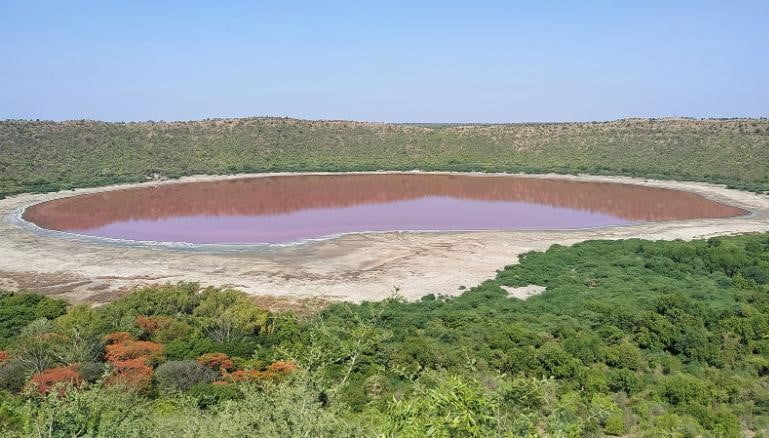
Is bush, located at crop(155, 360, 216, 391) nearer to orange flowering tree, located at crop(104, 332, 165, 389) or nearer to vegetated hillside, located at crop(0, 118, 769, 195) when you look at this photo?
orange flowering tree, located at crop(104, 332, 165, 389)

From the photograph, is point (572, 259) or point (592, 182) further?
point (592, 182)

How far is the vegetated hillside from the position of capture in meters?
64.2

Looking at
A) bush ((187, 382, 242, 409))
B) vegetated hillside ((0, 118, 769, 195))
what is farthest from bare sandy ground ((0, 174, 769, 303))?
vegetated hillside ((0, 118, 769, 195))

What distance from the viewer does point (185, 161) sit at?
235 feet

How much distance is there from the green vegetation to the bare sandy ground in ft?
8.60

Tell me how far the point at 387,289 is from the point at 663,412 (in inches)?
508

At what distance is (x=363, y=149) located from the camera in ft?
274

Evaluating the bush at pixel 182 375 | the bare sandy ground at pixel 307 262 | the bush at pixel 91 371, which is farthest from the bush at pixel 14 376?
the bare sandy ground at pixel 307 262

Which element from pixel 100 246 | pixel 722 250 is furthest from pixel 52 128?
pixel 722 250

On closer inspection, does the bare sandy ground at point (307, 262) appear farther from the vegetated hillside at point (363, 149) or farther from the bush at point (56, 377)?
the vegetated hillside at point (363, 149)

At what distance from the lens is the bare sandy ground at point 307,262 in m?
24.5

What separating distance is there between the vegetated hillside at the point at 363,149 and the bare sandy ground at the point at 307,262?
85.6ft

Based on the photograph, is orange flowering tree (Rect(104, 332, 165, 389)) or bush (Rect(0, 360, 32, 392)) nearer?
orange flowering tree (Rect(104, 332, 165, 389))

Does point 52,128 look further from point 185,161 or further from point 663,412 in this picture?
point 663,412
